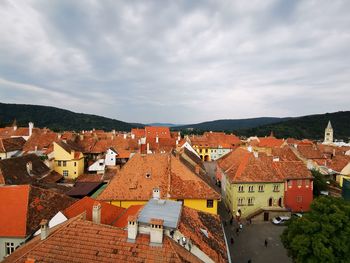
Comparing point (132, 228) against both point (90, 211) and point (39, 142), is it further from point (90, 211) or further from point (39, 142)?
point (39, 142)

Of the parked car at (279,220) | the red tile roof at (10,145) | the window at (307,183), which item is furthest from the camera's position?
the red tile roof at (10,145)

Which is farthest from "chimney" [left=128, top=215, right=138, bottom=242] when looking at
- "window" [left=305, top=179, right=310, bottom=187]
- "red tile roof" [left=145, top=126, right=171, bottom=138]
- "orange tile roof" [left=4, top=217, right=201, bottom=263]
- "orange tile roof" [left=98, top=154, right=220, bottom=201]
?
"red tile roof" [left=145, top=126, right=171, bottom=138]

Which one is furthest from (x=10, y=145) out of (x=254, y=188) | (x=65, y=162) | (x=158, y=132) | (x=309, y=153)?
(x=309, y=153)

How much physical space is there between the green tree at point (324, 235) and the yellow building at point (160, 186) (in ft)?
29.1

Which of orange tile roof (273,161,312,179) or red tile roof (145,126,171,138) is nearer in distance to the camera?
orange tile roof (273,161,312,179)

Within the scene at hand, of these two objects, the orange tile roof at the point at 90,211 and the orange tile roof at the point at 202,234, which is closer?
the orange tile roof at the point at 202,234

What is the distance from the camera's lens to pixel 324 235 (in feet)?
67.9

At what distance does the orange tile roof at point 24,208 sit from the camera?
2145 centimetres

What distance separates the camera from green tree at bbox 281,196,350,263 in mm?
20156

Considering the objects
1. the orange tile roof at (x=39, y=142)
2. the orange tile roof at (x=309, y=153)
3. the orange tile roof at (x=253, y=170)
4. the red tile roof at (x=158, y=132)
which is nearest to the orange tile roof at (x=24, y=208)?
the orange tile roof at (x=253, y=170)

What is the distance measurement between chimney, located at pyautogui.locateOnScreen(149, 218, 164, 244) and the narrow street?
17561 mm

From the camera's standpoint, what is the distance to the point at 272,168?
4156 cm

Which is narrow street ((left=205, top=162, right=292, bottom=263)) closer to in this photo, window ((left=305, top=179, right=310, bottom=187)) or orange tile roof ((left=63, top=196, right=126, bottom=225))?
window ((left=305, top=179, right=310, bottom=187))

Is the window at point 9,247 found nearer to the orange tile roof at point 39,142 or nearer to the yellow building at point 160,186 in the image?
the yellow building at point 160,186
